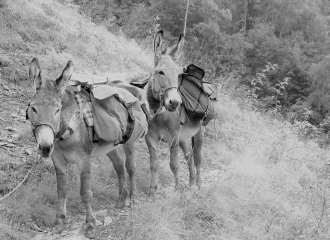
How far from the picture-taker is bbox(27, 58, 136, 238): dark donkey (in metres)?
3.00

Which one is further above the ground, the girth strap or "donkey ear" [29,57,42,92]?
"donkey ear" [29,57,42,92]

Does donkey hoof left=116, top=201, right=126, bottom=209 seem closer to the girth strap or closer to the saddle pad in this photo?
the saddle pad

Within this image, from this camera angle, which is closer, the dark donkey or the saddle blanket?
the dark donkey

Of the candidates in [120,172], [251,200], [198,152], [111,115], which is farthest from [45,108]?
[251,200]

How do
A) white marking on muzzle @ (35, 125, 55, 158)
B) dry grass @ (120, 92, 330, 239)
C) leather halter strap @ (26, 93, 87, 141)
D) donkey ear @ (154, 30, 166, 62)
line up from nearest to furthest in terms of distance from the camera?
1. white marking on muzzle @ (35, 125, 55, 158)
2. leather halter strap @ (26, 93, 87, 141)
3. dry grass @ (120, 92, 330, 239)
4. donkey ear @ (154, 30, 166, 62)

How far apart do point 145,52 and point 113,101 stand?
29.1 feet

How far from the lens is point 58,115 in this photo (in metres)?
3.17

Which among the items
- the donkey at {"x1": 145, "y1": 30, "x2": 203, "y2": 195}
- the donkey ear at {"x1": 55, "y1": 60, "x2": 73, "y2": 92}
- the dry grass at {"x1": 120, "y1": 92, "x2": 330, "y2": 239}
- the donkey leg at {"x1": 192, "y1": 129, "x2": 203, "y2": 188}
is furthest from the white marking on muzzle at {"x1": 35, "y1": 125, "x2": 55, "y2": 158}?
the donkey leg at {"x1": 192, "y1": 129, "x2": 203, "y2": 188}

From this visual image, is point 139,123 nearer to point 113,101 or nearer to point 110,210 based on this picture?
point 113,101

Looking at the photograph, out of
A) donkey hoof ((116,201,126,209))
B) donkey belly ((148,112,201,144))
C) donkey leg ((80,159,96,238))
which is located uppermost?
donkey belly ((148,112,201,144))

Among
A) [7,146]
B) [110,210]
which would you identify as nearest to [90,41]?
[7,146]

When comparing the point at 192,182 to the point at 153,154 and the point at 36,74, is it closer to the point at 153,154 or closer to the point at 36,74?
the point at 153,154

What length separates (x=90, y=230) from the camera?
3678 mm

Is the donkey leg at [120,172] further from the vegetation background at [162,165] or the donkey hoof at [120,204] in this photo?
the vegetation background at [162,165]
